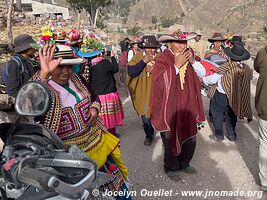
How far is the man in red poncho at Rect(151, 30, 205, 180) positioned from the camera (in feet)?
11.6

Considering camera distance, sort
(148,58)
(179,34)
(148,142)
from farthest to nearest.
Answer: (148,142) < (148,58) < (179,34)

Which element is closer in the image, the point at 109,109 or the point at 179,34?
the point at 179,34

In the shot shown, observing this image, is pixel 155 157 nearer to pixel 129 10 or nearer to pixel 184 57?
pixel 184 57

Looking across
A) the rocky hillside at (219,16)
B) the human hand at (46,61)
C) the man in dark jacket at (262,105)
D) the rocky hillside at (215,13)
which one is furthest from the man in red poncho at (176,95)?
the rocky hillside at (215,13)

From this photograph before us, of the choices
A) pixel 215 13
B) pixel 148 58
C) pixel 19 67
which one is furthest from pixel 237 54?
pixel 215 13

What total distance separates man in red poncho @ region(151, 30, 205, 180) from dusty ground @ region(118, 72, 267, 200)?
529 mm

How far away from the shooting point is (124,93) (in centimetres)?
927

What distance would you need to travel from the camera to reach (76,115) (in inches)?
90.7

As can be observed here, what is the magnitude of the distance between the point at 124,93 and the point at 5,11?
16.9 meters

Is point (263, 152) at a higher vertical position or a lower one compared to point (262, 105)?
lower

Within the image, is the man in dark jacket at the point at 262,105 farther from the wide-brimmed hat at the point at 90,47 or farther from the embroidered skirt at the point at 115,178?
the wide-brimmed hat at the point at 90,47

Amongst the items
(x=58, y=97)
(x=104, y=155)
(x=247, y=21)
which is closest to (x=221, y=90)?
(x=104, y=155)

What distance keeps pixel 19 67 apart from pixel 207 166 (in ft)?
9.90

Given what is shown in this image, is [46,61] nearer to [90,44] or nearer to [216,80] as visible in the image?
[90,44]
